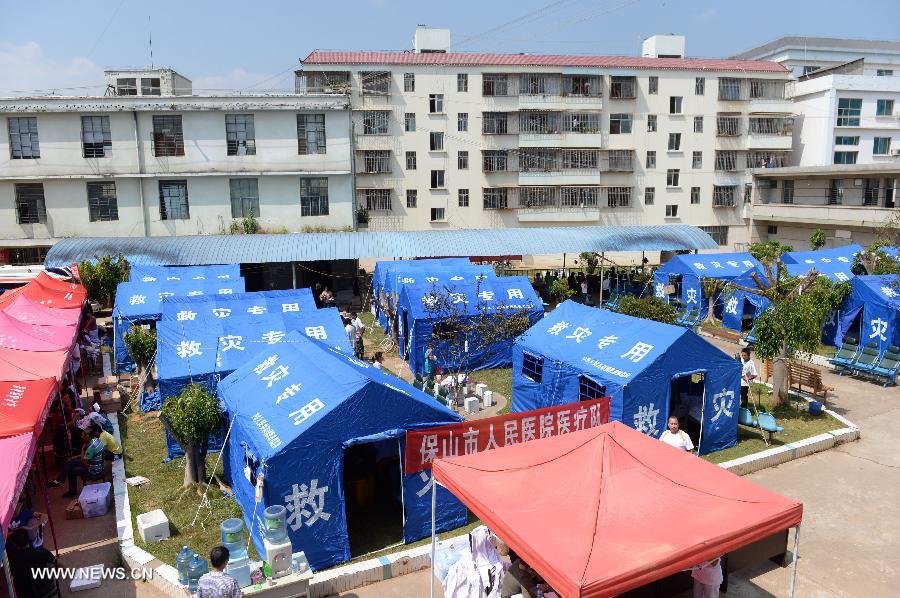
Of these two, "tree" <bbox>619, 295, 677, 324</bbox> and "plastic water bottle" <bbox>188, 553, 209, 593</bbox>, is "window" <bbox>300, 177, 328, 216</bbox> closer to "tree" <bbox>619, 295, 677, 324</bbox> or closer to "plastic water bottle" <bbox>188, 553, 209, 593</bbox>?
"tree" <bbox>619, 295, 677, 324</bbox>

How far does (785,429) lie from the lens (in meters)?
13.2

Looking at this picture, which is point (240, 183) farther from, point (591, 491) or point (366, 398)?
point (591, 491)

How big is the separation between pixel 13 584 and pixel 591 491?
6.47 meters

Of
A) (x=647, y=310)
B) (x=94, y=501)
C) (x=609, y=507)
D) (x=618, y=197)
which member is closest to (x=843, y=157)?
(x=618, y=197)

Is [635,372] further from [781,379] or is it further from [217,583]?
[217,583]

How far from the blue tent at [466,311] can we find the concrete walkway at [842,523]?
27.0 feet

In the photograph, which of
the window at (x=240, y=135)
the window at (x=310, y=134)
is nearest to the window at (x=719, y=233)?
the window at (x=310, y=134)

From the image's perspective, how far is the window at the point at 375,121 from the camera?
38.5 meters

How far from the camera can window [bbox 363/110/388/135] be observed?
38.5m

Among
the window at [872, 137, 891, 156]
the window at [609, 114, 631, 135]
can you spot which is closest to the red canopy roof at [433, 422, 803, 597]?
the window at [609, 114, 631, 135]

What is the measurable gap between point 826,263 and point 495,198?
2097 cm

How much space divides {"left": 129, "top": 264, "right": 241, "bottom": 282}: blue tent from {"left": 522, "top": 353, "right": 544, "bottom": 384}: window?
11675 mm

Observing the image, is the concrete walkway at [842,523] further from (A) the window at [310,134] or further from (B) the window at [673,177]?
(B) the window at [673,177]

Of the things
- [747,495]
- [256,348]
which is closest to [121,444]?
[256,348]
